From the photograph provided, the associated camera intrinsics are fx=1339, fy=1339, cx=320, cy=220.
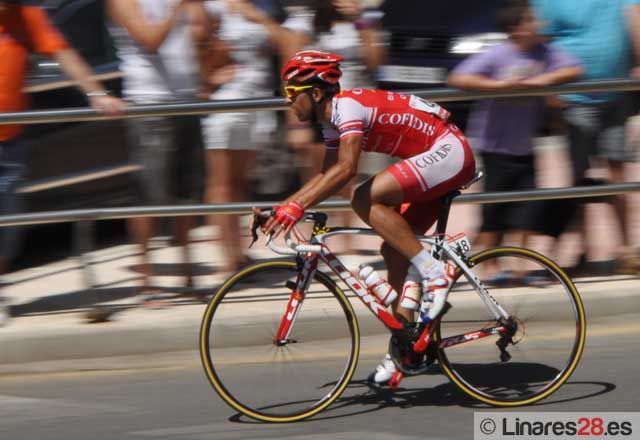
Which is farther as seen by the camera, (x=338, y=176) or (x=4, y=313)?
(x=4, y=313)

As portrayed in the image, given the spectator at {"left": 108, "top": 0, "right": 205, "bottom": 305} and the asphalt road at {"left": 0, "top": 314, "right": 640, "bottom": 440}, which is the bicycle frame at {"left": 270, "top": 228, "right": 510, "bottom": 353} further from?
the spectator at {"left": 108, "top": 0, "right": 205, "bottom": 305}

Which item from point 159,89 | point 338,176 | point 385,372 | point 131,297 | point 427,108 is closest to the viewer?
point 338,176

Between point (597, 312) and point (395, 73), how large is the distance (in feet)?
12.5

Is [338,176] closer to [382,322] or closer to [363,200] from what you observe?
[363,200]

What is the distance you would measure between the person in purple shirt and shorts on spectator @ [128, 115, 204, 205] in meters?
1.57

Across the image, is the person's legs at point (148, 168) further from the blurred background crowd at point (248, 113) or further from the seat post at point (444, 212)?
the seat post at point (444, 212)

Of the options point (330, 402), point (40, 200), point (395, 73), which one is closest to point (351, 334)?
point (330, 402)

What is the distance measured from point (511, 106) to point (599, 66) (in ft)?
2.15

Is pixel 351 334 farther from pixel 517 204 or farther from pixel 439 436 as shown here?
pixel 517 204

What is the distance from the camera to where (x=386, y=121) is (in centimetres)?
609

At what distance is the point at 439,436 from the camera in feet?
19.2

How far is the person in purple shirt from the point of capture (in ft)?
25.2

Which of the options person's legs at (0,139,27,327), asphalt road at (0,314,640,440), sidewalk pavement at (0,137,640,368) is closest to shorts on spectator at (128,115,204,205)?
sidewalk pavement at (0,137,640,368)

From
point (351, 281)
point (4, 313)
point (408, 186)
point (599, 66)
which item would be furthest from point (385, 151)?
point (4, 313)
